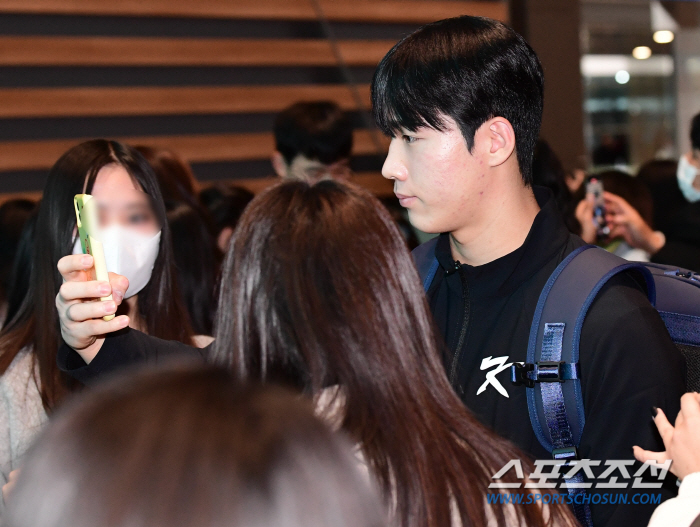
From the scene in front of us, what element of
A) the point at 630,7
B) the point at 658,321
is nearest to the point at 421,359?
the point at 658,321

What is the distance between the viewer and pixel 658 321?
137cm

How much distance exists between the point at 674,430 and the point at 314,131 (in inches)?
96.8

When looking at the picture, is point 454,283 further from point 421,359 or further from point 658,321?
point 421,359

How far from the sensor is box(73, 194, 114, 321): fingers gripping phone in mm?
1379

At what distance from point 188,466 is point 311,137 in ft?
9.55

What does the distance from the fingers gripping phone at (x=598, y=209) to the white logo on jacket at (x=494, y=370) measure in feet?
5.82

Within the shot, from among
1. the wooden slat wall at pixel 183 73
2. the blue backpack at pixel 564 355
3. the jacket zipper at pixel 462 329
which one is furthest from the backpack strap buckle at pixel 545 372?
the wooden slat wall at pixel 183 73

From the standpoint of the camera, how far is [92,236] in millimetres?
1392

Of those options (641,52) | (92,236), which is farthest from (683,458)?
(641,52)

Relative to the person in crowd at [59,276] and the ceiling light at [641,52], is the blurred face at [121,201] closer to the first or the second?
the person in crowd at [59,276]

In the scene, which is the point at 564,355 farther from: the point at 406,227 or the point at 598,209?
the point at 406,227

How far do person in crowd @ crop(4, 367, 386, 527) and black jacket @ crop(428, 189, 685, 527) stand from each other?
2.21ft

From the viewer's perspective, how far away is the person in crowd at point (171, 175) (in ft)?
9.87

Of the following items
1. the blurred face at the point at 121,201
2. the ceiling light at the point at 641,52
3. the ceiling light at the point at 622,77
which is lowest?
the blurred face at the point at 121,201
